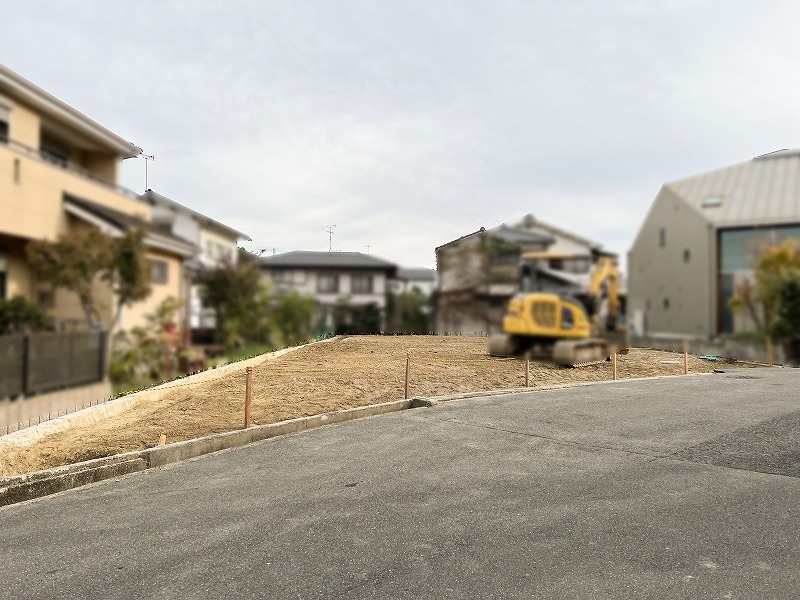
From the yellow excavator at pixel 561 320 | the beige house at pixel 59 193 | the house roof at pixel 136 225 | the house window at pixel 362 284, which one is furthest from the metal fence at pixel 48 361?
the yellow excavator at pixel 561 320

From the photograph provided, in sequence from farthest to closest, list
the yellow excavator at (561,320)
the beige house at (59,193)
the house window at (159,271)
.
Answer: the yellow excavator at (561,320) → the house window at (159,271) → the beige house at (59,193)

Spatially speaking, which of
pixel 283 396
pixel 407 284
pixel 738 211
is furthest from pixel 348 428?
pixel 738 211

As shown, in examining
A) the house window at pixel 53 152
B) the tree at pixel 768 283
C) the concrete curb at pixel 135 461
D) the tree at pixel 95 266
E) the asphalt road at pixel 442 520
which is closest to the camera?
the tree at pixel 768 283

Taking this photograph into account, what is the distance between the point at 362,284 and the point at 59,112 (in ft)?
5.72

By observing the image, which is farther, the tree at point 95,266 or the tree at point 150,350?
the tree at point 150,350

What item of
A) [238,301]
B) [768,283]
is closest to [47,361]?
[238,301]

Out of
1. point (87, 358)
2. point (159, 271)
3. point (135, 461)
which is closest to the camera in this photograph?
point (87, 358)

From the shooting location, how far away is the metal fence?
2.63 m

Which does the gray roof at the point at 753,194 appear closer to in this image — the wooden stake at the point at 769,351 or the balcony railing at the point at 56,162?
the wooden stake at the point at 769,351

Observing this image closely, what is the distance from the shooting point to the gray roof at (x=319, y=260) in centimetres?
283

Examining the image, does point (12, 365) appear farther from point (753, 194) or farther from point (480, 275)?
point (753, 194)

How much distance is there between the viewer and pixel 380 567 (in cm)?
615

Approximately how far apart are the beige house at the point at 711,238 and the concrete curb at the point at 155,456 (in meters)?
6.31

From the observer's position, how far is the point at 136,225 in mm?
2986
